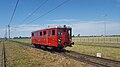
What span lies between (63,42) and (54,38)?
1165mm

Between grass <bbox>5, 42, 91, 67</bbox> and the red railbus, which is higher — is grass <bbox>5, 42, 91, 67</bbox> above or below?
below

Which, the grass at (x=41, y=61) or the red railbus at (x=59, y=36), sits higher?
the red railbus at (x=59, y=36)

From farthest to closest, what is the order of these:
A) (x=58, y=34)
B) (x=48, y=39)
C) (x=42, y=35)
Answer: (x=42, y=35) → (x=48, y=39) → (x=58, y=34)

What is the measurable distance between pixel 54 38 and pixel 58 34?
67cm

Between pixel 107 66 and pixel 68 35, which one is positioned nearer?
pixel 107 66

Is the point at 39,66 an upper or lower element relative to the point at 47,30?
lower

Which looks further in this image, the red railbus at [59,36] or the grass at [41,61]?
the red railbus at [59,36]

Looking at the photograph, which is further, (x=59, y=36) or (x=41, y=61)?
(x=59, y=36)

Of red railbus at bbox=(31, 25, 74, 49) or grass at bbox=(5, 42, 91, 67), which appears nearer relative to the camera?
grass at bbox=(5, 42, 91, 67)

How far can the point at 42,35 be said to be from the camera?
2897cm

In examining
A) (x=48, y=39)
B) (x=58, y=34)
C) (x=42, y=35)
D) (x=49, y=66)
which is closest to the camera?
(x=49, y=66)

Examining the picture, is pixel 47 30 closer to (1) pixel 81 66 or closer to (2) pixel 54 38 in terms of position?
(2) pixel 54 38

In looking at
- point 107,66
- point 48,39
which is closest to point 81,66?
point 107,66

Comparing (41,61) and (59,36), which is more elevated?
(59,36)
